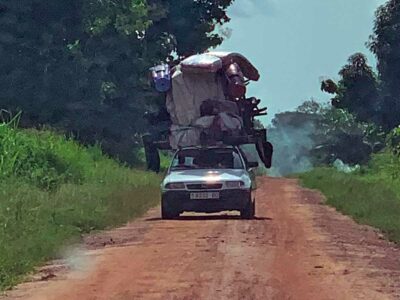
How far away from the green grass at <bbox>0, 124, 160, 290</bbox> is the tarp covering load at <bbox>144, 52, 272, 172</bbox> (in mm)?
2366

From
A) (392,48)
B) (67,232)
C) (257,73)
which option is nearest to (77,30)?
(392,48)

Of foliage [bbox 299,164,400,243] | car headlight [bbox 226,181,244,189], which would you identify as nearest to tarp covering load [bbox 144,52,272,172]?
car headlight [bbox 226,181,244,189]

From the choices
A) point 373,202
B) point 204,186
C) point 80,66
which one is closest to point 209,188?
point 204,186

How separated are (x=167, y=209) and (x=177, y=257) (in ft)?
23.9

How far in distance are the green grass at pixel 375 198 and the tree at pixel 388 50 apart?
234 cm

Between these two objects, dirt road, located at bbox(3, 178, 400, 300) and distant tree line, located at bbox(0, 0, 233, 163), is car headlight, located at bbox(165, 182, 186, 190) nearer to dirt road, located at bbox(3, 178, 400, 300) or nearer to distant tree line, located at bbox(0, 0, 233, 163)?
dirt road, located at bbox(3, 178, 400, 300)

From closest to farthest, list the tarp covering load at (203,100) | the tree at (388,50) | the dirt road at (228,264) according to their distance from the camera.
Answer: the dirt road at (228,264)
the tarp covering load at (203,100)
the tree at (388,50)

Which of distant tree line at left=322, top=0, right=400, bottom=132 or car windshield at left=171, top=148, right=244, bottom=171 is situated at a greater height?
distant tree line at left=322, top=0, right=400, bottom=132

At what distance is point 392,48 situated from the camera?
41.5 m

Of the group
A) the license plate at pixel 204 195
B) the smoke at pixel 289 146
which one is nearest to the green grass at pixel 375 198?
the license plate at pixel 204 195

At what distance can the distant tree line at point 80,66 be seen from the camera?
3831 cm

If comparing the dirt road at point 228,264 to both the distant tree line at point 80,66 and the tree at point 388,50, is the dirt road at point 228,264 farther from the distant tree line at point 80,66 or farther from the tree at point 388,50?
the tree at point 388,50

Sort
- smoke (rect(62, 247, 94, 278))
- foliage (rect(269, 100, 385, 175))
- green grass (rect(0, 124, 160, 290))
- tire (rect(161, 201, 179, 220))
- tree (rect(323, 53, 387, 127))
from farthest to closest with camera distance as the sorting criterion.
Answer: foliage (rect(269, 100, 385, 175)) < tree (rect(323, 53, 387, 127)) < tire (rect(161, 201, 179, 220)) < green grass (rect(0, 124, 160, 290)) < smoke (rect(62, 247, 94, 278))

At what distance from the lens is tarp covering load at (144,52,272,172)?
21.8 meters
